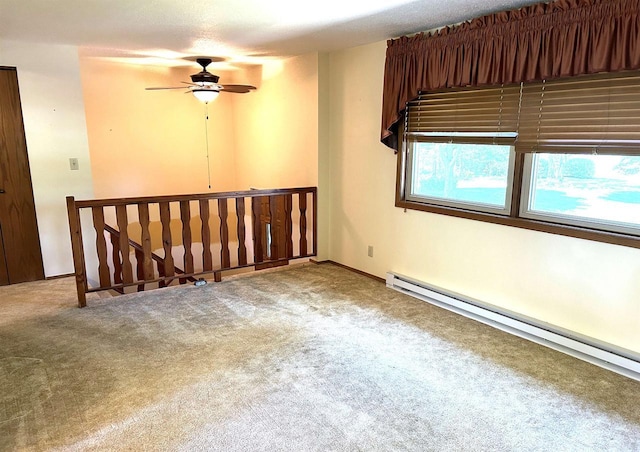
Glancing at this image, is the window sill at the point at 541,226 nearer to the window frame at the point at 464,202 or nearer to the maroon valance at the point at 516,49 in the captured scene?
the window frame at the point at 464,202

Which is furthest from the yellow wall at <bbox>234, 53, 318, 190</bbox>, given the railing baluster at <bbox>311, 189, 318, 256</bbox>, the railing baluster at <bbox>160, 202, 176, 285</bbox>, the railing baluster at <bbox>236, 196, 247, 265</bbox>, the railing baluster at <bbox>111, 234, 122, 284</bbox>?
the railing baluster at <bbox>111, 234, 122, 284</bbox>

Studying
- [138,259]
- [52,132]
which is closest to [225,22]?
[52,132]

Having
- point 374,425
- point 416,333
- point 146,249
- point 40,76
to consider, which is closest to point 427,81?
point 416,333

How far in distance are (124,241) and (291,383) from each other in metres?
2.14

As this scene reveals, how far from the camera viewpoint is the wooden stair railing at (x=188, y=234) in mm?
3479

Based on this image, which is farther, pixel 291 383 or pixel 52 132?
pixel 52 132

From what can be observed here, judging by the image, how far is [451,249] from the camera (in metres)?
3.44

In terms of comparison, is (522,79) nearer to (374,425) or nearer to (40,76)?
(374,425)

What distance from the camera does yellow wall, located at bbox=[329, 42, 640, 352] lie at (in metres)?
2.56

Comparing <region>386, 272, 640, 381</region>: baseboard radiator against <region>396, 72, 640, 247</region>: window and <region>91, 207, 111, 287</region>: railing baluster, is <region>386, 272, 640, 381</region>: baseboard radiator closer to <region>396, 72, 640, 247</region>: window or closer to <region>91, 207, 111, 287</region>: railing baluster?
<region>396, 72, 640, 247</region>: window

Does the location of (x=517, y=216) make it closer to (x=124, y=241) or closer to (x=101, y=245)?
(x=124, y=241)

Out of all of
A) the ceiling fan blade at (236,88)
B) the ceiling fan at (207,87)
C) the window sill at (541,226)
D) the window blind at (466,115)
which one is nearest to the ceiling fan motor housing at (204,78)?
the ceiling fan at (207,87)

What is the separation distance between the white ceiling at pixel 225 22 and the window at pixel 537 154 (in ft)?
2.13

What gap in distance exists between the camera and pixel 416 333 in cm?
298
